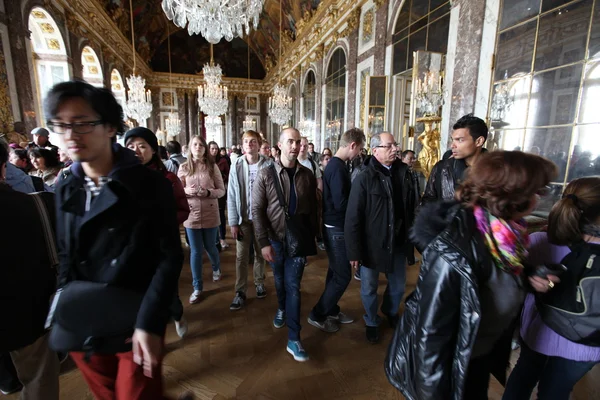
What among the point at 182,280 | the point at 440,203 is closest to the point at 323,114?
the point at 182,280

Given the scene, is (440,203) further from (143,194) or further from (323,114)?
(323,114)

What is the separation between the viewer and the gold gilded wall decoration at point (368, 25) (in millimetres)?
7711

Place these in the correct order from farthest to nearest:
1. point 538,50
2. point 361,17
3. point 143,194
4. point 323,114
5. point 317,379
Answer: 1. point 323,114
2. point 361,17
3. point 538,50
4. point 317,379
5. point 143,194

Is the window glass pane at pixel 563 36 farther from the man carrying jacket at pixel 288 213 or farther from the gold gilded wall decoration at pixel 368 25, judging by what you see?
the gold gilded wall decoration at pixel 368 25

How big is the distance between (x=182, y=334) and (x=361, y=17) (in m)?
9.19

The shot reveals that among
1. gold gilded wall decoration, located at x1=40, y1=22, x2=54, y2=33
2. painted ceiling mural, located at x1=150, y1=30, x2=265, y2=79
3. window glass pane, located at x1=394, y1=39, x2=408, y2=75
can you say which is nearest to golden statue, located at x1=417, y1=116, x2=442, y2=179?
window glass pane, located at x1=394, y1=39, x2=408, y2=75

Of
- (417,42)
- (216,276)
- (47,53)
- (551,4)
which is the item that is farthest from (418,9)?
(47,53)

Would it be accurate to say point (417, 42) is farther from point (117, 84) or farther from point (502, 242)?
point (117, 84)

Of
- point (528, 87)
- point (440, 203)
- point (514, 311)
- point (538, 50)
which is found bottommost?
point (514, 311)

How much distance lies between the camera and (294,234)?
7.05ft

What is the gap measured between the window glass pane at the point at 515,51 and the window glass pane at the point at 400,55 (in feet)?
8.53

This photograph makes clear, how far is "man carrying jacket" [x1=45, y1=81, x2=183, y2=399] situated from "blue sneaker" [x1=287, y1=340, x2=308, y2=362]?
129 cm

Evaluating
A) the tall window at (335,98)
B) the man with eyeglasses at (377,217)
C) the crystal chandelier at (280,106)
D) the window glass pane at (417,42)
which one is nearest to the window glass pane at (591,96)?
the man with eyeglasses at (377,217)

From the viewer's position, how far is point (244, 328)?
8.79ft
